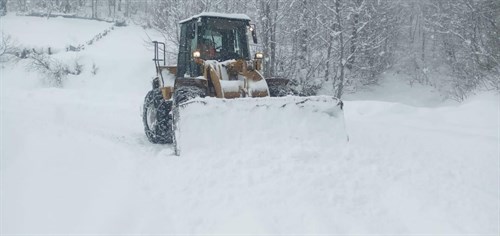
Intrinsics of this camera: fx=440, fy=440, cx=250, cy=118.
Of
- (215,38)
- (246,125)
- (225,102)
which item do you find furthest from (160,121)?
(246,125)

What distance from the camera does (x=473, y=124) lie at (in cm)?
1092

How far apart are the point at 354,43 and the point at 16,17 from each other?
31.3 meters

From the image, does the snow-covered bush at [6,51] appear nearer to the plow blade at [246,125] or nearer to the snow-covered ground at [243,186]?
the snow-covered ground at [243,186]

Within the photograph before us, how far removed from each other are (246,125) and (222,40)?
86.1 inches

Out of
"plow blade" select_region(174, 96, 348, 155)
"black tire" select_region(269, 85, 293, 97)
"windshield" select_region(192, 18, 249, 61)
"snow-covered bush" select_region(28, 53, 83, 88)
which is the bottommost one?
"snow-covered bush" select_region(28, 53, 83, 88)

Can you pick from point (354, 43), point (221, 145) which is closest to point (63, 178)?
point (221, 145)

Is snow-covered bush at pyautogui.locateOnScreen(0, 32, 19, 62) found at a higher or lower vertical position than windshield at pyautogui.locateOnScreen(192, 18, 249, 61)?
lower

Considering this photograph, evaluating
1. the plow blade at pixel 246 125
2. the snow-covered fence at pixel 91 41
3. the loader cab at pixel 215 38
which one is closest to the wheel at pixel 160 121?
the loader cab at pixel 215 38

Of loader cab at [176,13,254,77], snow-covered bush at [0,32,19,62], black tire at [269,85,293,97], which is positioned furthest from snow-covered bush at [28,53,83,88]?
black tire at [269,85,293,97]

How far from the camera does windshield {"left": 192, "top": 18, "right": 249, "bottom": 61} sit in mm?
7418

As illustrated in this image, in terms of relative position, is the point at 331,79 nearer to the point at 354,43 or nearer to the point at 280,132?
the point at 354,43

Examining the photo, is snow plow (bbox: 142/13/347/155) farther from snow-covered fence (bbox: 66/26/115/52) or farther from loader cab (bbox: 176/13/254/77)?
snow-covered fence (bbox: 66/26/115/52)

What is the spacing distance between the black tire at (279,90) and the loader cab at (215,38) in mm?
746

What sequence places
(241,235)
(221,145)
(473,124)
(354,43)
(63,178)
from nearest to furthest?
(241,235)
(63,178)
(221,145)
(473,124)
(354,43)
